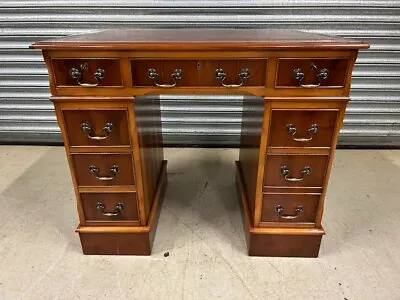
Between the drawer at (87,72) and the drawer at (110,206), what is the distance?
474 millimetres

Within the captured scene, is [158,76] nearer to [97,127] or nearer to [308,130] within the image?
[97,127]

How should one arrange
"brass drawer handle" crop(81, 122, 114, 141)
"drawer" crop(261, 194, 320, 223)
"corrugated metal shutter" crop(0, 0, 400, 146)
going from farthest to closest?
1. "corrugated metal shutter" crop(0, 0, 400, 146)
2. "drawer" crop(261, 194, 320, 223)
3. "brass drawer handle" crop(81, 122, 114, 141)

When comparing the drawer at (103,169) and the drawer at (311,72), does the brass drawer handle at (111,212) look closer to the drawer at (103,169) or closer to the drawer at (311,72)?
the drawer at (103,169)

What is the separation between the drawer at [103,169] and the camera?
1252mm

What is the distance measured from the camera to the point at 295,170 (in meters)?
1.26

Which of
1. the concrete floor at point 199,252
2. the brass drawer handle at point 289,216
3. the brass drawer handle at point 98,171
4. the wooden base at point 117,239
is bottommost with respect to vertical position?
the concrete floor at point 199,252

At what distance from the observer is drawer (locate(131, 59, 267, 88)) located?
43.7 inches

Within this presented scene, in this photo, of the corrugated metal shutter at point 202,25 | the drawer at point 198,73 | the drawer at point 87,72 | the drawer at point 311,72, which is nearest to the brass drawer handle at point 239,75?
the drawer at point 198,73

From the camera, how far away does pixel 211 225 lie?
1.62 metres

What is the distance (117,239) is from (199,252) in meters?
0.38

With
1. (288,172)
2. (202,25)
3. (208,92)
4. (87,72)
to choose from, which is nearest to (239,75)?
(208,92)

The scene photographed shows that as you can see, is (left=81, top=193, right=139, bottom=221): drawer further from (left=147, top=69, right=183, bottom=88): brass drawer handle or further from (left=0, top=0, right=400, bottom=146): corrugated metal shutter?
(left=0, top=0, right=400, bottom=146): corrugated metal shutter

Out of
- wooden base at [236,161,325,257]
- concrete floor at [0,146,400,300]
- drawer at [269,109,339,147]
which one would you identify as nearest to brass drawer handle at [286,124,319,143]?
drawer at [269,109,339,147]

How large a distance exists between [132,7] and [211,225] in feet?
5.11
